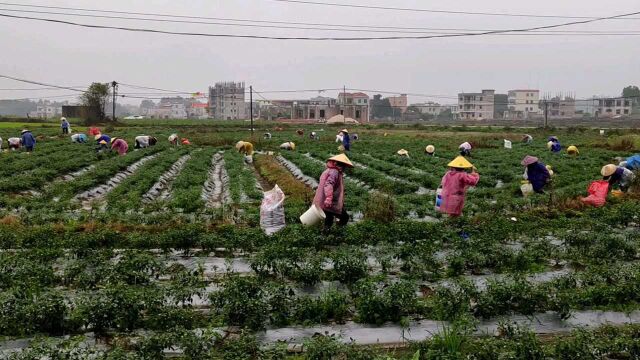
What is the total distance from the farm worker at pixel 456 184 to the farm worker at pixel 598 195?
4058mm

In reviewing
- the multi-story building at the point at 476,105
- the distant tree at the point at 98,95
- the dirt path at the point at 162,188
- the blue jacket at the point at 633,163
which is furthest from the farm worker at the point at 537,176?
the multi-story building at the point at 476,105

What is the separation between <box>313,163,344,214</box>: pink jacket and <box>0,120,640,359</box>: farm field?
0.49m

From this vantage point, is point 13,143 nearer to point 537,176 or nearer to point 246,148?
point 246,148

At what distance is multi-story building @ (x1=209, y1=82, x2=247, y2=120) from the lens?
137250 millimetres

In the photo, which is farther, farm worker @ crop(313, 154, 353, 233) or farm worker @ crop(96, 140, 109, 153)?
farm worker @ crop(96, 140, 109, 153)

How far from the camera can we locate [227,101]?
139750 millimetres

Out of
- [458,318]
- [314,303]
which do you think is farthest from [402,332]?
[314,303]

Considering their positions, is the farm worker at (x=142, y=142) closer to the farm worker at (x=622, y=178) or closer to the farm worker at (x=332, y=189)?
the farm worker at (x=332, y=189)

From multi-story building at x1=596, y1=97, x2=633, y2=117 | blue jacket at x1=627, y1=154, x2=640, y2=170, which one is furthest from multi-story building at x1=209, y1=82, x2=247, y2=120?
blue jacket at x1=627, y1=154, x2=640, y2=170

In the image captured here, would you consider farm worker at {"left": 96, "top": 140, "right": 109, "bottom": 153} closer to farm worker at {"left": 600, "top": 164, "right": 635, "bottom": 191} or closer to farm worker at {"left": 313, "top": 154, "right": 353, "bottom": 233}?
farm worker at {"left": 313, "top": 154, "right": 353, "bottom": 233}

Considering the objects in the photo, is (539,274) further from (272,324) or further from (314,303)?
(272,324)

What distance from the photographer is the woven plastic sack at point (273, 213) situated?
1007 cm

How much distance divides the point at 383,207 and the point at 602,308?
18.1ft

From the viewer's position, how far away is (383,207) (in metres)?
11.4
